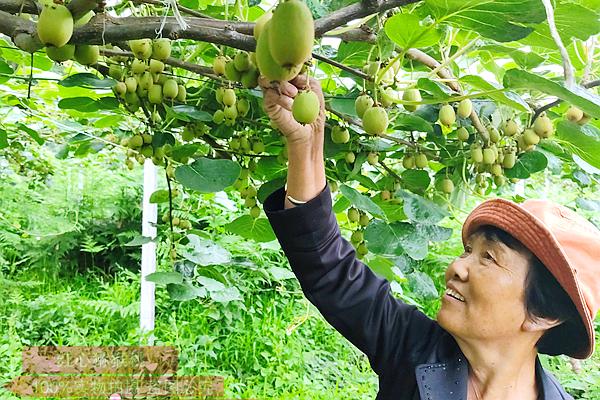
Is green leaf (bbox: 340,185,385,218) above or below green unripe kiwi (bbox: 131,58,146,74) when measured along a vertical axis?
below

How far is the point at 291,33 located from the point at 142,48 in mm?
503

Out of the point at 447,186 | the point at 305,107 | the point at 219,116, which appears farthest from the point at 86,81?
the point at 447,186

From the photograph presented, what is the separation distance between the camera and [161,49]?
0.96 metres

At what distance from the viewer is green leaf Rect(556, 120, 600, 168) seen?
45.6 inches

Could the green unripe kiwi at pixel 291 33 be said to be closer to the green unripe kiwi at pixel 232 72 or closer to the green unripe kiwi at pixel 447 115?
the green unripe kiwi at pixel 232 72

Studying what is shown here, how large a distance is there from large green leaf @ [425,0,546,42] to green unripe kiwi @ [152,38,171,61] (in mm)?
371

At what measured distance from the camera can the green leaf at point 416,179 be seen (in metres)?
1.35

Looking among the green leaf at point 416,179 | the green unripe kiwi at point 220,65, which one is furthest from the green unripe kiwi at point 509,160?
the green unripe kiwi at point 220,65

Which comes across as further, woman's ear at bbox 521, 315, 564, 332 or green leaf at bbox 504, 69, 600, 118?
woman's ear at bbox 521, 315, 564, 332

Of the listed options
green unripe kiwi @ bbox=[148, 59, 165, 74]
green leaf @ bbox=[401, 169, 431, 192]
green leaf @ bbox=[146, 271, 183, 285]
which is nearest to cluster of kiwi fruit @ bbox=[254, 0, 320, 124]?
green unripe kiwi @ bbox=[148, 59, 165, 74]

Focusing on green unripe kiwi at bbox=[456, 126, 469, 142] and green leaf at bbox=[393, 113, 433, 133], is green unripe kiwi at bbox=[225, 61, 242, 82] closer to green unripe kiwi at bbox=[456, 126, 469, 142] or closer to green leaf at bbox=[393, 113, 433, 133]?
green leaf at bbox=[393, 113, 433, 133]

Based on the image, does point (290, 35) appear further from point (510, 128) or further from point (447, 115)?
point (510, 128)

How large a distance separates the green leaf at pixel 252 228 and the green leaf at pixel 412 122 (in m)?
0.42

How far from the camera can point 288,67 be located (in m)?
0.53
